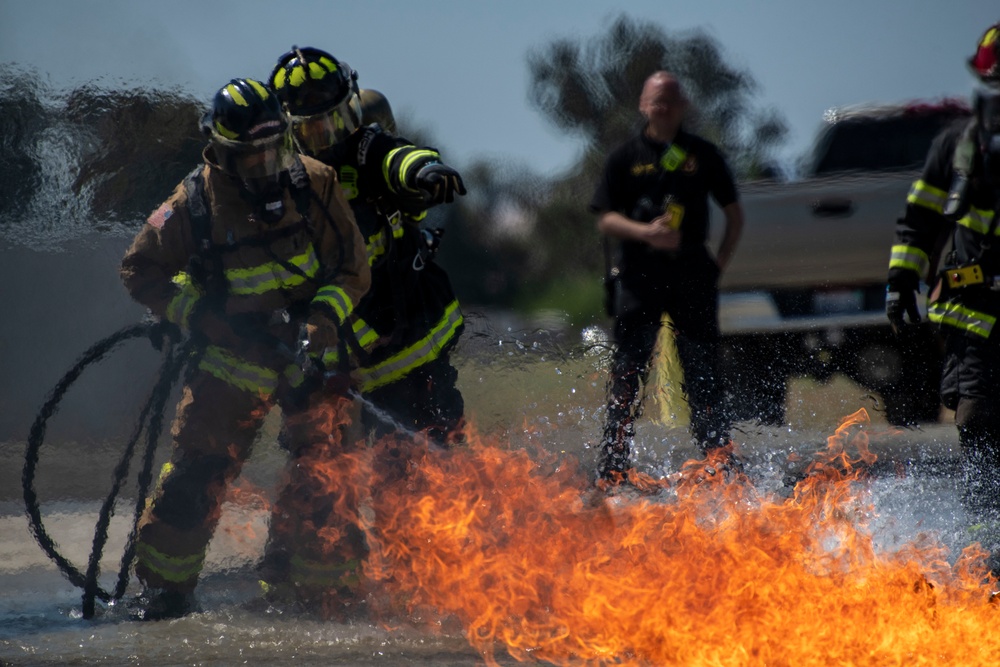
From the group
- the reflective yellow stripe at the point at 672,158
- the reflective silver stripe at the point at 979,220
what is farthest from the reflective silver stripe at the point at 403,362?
the reflective silver stripe at the point at 979,220

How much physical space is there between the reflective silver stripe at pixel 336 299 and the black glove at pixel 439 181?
0.47 m

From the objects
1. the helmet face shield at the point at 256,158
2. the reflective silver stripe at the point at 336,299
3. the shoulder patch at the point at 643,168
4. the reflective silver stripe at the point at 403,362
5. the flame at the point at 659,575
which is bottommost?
the flame at the point at 659,575

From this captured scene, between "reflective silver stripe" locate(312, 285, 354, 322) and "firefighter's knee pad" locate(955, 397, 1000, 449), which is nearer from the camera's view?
"reflective silver stripe" locate(312, 285, 354, 322)

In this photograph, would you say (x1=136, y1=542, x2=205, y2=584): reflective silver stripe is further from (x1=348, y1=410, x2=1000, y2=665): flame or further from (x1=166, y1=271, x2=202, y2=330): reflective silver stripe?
(x1=166, y1=271, x2=202, y2=330): reflective silver stripe

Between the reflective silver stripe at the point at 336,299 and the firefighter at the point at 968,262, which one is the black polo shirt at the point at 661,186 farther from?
the reflective silver stripe at the point at 336,299

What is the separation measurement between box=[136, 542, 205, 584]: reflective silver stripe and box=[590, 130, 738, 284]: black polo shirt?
7.34ft

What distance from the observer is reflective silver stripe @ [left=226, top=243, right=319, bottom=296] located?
151 inches

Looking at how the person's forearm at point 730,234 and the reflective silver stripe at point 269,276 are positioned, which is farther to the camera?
the person's forearm at point 730,234

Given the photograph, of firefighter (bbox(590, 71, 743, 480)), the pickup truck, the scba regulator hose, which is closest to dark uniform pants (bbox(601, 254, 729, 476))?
firefighter (bbox(590, 71, 743, 480))

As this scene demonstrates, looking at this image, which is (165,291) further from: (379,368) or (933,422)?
(933,422)

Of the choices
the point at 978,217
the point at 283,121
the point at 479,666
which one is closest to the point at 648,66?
the point at 978,217

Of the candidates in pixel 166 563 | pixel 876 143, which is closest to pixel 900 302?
pixel 876 143

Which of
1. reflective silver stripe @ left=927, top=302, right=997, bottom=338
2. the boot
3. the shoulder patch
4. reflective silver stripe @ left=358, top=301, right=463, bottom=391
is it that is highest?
the shoulder patch

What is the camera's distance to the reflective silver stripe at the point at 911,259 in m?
4.19
